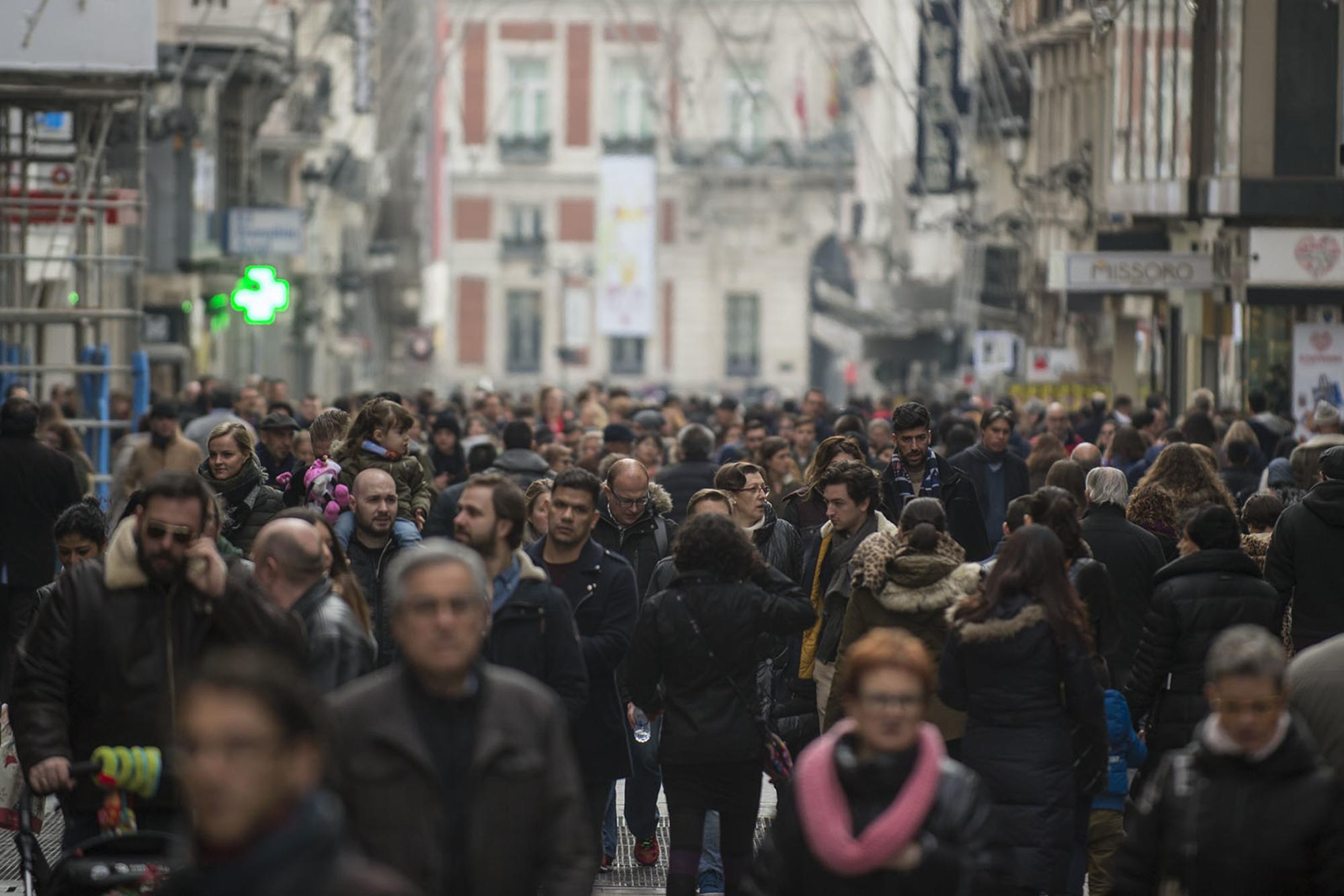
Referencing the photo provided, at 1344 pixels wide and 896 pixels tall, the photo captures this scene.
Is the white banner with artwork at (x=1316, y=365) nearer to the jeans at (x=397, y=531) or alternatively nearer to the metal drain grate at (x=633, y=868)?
the metal drain grate at (x=633, y=868)

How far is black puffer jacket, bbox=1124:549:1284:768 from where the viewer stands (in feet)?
28.2

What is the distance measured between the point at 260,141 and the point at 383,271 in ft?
59.7

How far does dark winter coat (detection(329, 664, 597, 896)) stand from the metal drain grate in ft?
14.4

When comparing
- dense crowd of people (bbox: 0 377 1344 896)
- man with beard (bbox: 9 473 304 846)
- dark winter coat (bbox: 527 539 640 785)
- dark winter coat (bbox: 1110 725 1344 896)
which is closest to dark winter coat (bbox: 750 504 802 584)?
dense crowd of people (bbox: 0 377 1344 896)

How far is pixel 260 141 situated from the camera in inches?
1646

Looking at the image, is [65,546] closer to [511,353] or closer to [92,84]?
[92,84]

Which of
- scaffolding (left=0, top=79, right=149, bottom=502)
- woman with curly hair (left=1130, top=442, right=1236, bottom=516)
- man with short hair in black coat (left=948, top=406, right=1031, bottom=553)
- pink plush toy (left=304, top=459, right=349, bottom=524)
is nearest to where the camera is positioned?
pink plush toy (left=304, top=459, right=349, bottom=524)

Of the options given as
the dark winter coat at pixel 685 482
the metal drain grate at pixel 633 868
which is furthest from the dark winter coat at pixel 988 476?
the metal drain grate at pixel 633 868

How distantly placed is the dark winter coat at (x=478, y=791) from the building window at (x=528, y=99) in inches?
3033

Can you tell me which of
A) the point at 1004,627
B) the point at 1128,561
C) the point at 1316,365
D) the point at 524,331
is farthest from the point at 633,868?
the point at 524,331

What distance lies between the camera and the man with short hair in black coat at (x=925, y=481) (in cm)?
1185

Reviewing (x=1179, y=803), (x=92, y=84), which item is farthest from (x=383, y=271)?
(x=1179, y=803)

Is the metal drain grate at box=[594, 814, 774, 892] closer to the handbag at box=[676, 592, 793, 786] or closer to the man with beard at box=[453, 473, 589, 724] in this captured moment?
the handbag at box=[676, 592, 793, 786]

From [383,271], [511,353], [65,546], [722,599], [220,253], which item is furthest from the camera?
[511,353]
